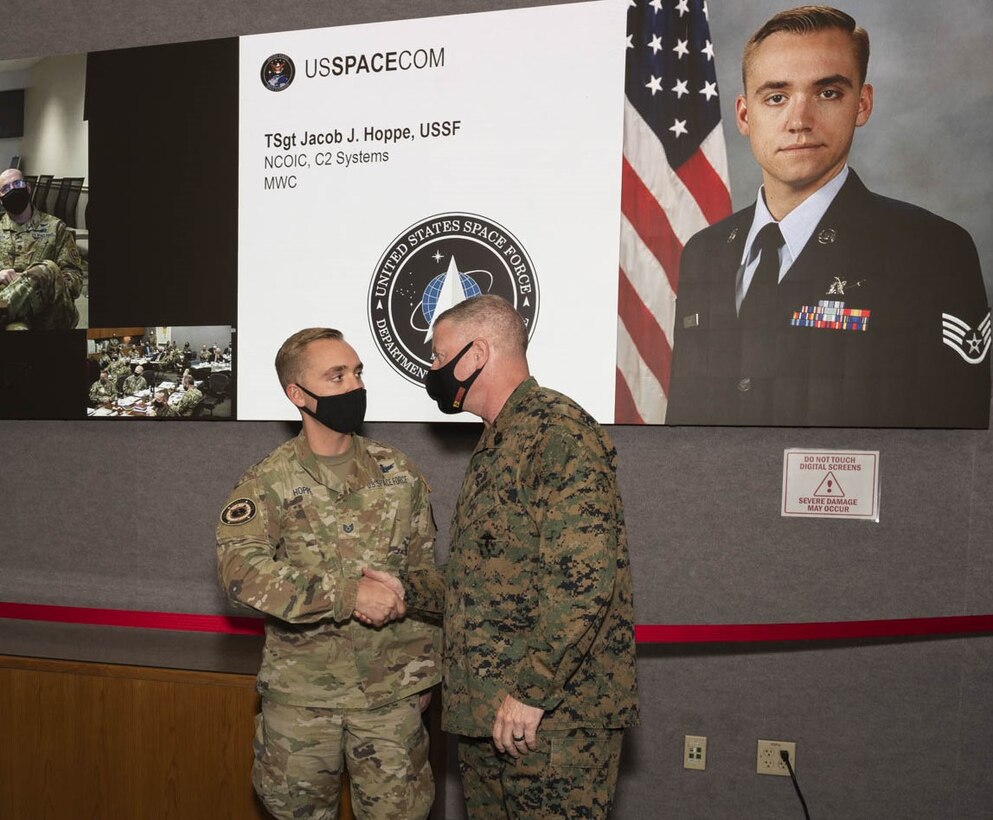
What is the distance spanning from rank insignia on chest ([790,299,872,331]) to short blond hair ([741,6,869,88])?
2.53 feet

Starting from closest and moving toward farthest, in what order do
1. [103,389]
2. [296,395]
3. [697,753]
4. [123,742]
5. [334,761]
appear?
1. [334,761]
2. [296,395]
3. [123,742]
4. [697,753]
5. [103,389]

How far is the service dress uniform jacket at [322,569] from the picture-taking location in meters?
1.79

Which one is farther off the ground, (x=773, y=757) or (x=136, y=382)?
(x=136, y=382)

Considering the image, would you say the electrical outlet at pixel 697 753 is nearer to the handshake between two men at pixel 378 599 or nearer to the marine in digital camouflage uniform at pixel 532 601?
the marine in digital camouflage uniform at pixel 532 601

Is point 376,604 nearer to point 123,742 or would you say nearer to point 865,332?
point 123,742

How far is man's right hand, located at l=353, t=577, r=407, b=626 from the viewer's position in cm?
182

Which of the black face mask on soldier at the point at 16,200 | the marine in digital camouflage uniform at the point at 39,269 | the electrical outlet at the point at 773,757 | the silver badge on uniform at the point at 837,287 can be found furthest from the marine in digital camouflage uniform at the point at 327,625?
the black face mask on soldier at the point at 16,200

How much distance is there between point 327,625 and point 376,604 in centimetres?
17

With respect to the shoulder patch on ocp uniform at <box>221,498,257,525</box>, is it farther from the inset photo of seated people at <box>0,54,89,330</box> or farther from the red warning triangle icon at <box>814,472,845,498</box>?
the red warning triangle icon at <box>814,472,845,498</box>

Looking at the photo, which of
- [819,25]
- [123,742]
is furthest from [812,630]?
[123,742]

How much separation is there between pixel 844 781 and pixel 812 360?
4.87 feet

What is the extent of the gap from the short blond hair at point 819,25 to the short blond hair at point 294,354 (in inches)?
72.0

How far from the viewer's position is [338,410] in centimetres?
197

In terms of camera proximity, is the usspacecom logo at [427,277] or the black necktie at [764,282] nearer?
the black necktie at [764,282]
